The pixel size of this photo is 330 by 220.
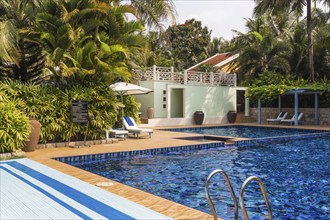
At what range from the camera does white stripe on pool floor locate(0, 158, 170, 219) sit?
16.5ft

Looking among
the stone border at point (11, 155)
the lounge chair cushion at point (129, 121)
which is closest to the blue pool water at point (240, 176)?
the stone border at point (11, 155)

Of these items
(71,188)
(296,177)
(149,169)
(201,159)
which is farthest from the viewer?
(201,159)

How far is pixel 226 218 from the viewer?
5.56 metres

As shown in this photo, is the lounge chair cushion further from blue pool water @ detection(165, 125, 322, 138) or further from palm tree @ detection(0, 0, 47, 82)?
→ blue pool water @ detection(165, 125, 322, 138)

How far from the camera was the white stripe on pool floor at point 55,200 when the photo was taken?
5016mm

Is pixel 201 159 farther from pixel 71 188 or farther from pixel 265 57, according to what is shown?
pixel 265 57

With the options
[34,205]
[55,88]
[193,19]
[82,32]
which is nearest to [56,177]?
[34,205]

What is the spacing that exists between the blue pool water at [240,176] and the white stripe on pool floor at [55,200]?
1.30m

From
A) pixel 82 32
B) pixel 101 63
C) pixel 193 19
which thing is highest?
pixel 193 19

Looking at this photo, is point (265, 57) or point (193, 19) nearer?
point (265, 57)

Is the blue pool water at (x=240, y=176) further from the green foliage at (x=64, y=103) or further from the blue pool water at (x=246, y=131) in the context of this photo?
the blue pool water at (x=246, y=131)

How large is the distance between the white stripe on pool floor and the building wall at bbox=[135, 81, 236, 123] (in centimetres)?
1698

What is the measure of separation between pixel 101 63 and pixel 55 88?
172 centimetres

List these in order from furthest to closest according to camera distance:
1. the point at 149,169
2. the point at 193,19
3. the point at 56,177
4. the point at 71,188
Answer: the point at 193,19
the point at 149,169
the point at 56,177
the point at 71,188
